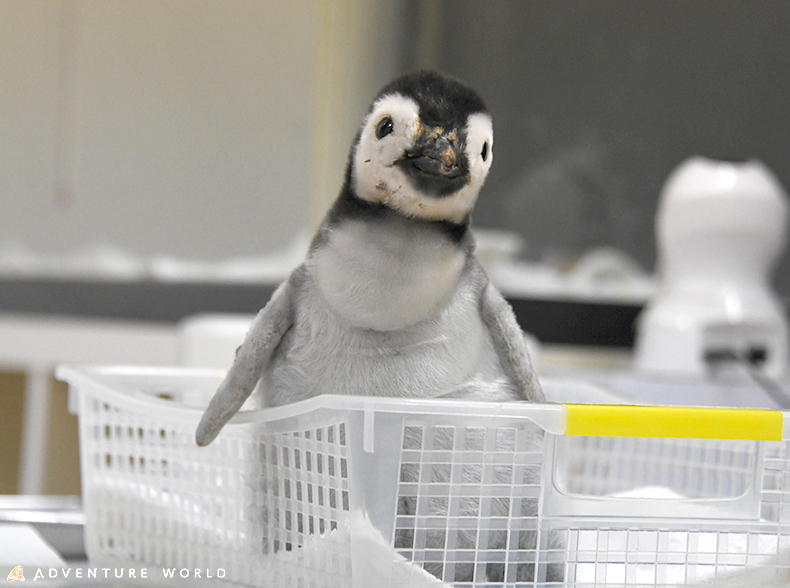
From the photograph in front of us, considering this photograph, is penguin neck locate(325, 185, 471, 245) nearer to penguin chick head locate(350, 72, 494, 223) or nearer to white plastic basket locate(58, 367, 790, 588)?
penguin chick head locate(350, 72, 494, 223)

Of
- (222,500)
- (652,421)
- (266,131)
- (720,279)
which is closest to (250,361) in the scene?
(222,500)

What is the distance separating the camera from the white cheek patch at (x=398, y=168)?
1.37ft

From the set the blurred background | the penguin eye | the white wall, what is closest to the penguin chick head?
the penguin eye

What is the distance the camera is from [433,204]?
0.43 metres

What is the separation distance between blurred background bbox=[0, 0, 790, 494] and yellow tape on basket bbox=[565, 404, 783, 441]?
0.92m

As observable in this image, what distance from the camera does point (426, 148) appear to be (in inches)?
16.1

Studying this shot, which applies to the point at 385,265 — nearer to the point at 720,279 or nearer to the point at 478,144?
the point at 478,144

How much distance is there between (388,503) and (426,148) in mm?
169

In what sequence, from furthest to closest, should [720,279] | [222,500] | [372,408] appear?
[720,279] → [222,500] → [372,408]

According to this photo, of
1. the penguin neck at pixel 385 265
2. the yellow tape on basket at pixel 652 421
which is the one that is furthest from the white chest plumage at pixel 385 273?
the yellow tape on basket at pixel 652 421

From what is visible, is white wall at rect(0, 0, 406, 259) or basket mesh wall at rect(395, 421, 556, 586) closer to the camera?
basket mesh wall at rect(395, 421, 556, 586)

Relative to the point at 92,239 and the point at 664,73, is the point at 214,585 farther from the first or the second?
the point at 92,239

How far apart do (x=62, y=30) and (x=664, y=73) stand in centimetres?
147

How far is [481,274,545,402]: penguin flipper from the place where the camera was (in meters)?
0.49
